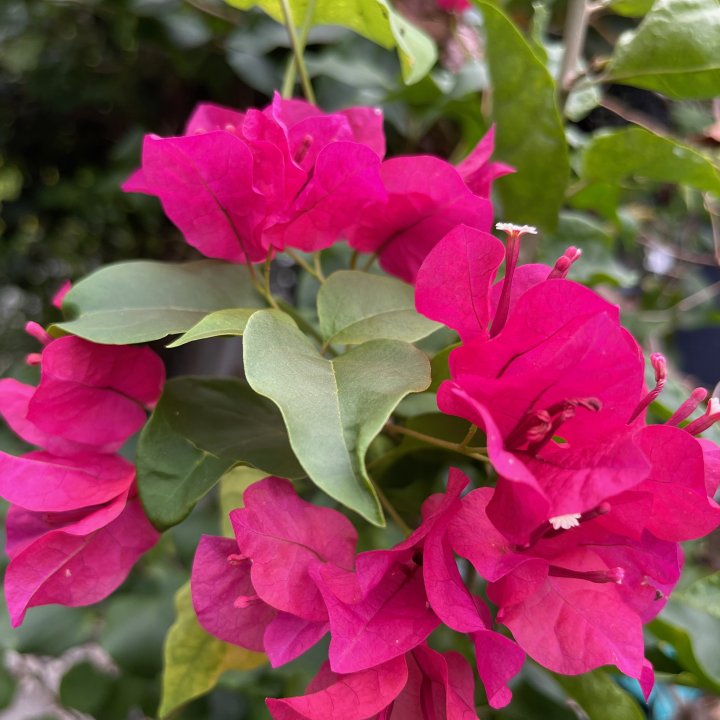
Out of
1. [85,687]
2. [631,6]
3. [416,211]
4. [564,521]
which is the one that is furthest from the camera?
[85,687]

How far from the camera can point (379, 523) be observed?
0.70 feet

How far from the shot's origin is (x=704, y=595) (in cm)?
44

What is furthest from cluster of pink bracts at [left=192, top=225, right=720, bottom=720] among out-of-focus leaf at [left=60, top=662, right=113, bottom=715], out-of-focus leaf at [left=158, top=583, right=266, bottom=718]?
out-of-focus leaf at [left=60, top=662, right=113, bottom=715]

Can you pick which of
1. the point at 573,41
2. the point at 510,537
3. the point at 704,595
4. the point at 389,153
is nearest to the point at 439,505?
the point at 510,537

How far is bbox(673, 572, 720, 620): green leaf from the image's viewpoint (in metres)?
0.43

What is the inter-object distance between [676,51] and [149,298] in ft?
1.04

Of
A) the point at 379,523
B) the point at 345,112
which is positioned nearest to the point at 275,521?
the point at 379,523

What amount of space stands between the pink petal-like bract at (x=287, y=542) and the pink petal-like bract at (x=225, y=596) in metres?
0.02

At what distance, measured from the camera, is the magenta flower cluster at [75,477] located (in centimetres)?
29

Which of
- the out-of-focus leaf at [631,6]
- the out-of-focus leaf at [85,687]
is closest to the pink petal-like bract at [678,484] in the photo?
the out-of-focus leaf at [631,6]

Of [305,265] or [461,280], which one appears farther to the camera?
[305,265]

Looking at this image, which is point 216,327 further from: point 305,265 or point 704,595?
point 704,595

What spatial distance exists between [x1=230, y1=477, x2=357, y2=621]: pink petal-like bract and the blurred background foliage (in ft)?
0.25

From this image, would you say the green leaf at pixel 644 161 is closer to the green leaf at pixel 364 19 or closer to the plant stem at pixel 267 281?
the green leaf at pixel 364 19
